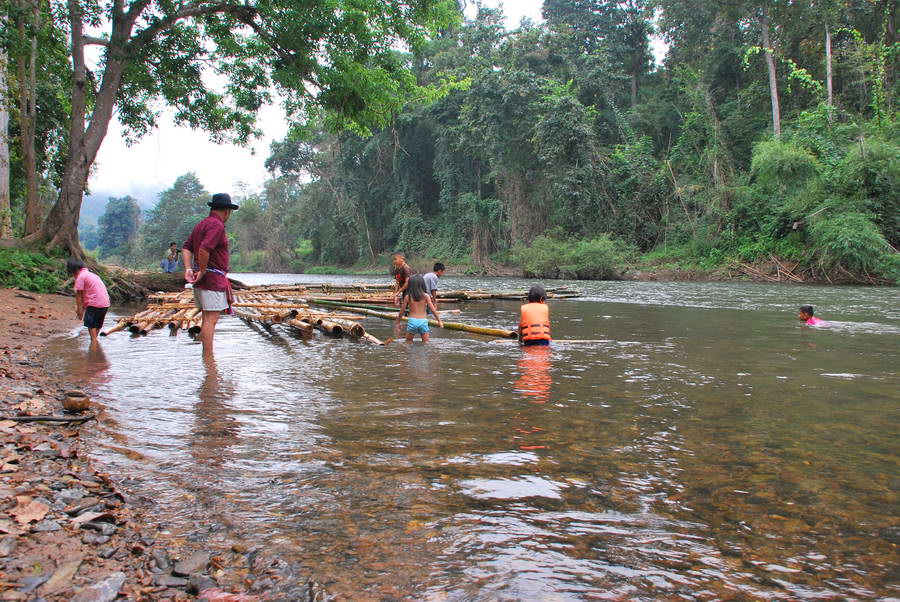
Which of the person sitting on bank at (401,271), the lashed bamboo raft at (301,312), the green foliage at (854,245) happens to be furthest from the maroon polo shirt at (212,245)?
the green foliage at (854,245)

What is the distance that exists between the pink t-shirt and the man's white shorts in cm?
256

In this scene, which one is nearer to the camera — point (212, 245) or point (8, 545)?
point (8, 545)

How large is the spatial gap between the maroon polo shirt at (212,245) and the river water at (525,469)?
0.93 metres

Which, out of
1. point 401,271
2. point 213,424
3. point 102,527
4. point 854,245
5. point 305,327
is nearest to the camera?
point 102,527

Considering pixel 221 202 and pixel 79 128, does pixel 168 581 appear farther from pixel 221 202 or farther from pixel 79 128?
pixel 79 128

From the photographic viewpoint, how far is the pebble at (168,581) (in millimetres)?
2258

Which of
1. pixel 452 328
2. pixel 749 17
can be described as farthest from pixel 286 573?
pixel 749 17

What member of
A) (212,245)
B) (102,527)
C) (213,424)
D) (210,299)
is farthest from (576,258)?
(102,527)

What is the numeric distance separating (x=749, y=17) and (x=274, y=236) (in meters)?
50.2

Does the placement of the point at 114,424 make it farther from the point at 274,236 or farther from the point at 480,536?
the point at 274,236

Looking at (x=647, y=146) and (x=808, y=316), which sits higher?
(x=647, y=146)

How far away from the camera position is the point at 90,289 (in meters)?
8.59

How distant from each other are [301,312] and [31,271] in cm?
739

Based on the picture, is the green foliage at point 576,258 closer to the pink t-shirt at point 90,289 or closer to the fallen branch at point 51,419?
the pink t-shirt at point 90,289
